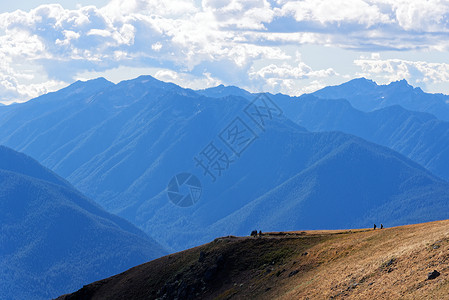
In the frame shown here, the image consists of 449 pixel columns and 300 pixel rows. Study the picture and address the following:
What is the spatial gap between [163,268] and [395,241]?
57471 mm

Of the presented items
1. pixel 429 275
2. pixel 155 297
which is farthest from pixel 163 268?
pixel 429 275

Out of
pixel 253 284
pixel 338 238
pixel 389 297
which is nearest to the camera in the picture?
pixel 389 297

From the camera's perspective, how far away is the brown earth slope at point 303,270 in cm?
6631

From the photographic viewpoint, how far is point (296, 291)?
7794cm

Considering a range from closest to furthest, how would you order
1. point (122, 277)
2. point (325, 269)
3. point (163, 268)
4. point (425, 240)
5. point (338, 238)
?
point (425, 240) < point (325, 269) < point (338, 238) < point (163, 268) < point (122, 277)

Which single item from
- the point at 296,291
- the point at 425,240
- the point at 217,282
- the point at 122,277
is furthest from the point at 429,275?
the point at 122,277

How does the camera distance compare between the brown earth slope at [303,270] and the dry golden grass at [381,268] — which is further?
the brown earth slope at [303,270]

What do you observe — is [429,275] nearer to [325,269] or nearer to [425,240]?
[425,240]

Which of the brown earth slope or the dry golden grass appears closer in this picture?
the dry golden grass

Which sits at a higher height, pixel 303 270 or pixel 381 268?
pixel 381 268

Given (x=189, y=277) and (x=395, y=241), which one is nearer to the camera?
(x=395, y=241)

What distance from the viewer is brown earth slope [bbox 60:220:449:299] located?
66.3 meters

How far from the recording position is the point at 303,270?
8881cm

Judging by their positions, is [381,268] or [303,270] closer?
[381,268]
